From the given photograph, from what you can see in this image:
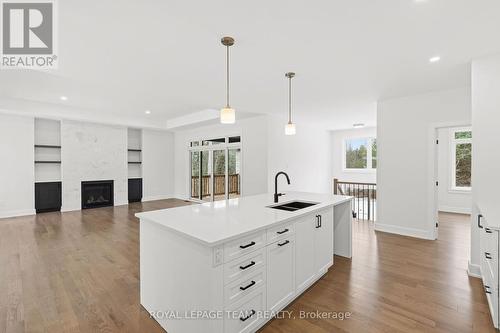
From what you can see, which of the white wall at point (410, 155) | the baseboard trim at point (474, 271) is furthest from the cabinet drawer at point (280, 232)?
the white wall at point (410, 155)

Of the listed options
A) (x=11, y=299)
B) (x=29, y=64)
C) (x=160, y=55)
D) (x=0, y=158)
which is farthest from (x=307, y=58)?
(x=0, y=158)

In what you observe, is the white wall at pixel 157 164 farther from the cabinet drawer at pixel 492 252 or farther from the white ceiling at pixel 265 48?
the cabinet drawer at pixel 492 252

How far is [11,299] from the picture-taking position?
2.39 m

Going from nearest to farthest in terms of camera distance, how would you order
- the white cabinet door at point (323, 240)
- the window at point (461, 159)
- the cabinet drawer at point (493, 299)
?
the cabinet drawer at point (493, 299), the white cabinet door at point (323, 240), the window at point (461, 159)

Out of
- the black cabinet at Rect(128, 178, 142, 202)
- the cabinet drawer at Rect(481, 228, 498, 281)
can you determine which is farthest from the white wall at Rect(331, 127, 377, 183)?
the black cabinet at Rect(128, 178, 142, 202)

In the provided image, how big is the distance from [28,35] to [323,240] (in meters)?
4.08

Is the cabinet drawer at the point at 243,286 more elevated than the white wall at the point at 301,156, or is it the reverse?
the white wall at the point at 301,156

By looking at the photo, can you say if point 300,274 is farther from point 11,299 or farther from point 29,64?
point 29,64

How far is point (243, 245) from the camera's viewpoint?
5.87ft

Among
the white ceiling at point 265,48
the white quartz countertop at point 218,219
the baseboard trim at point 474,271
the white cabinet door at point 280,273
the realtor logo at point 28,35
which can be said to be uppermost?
the realtor logo at point 28,35

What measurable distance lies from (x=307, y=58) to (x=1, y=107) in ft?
23.2

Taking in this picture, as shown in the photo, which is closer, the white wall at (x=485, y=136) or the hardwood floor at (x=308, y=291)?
the hardwood floor at (x=308, y=291)

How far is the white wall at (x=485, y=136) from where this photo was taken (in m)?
2.80

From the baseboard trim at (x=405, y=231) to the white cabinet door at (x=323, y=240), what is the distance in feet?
7.89
